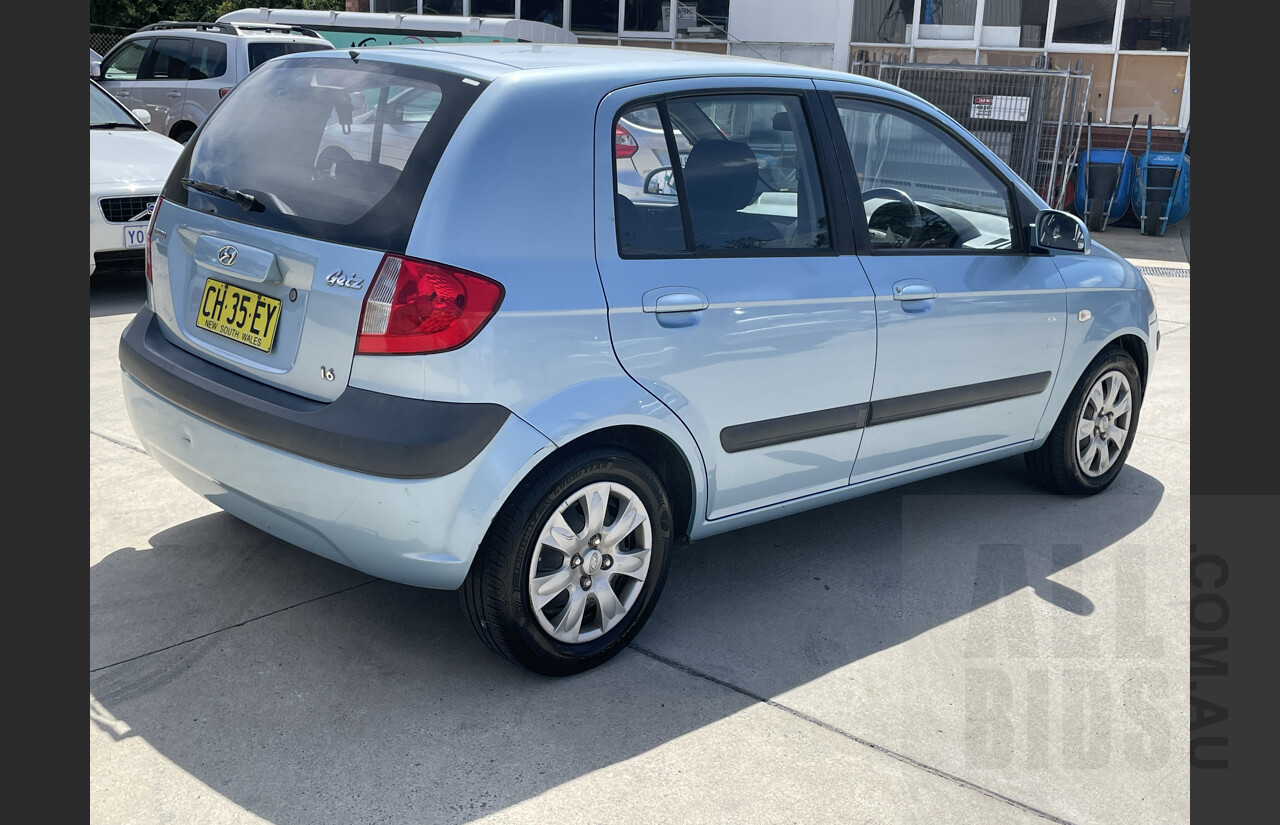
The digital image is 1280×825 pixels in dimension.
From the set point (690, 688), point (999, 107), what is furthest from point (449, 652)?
point (999, 107)

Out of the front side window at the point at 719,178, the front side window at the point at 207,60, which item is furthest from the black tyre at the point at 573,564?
the front side window at the point at 207,60

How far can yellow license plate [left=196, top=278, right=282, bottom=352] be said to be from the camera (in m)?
3.12

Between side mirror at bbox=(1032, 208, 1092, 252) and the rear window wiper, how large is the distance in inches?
112

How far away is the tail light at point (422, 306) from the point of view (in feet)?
9.31

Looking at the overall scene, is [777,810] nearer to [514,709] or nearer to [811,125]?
[514,709]

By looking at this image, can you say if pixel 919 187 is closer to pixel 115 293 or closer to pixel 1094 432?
pixel 1094 432

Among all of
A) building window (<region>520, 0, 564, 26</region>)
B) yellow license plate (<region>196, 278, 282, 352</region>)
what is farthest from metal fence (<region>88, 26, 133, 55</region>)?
yellow license plate (<region>196, 278, 282, 352</region>)

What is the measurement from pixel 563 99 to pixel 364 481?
3.81 ft

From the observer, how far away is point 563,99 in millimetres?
3096

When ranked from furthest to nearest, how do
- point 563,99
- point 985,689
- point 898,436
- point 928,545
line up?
1. point 928,545
2. point 898,436
3. point 985,689
4. point 563,99

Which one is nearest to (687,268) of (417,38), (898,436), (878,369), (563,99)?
(563,99)

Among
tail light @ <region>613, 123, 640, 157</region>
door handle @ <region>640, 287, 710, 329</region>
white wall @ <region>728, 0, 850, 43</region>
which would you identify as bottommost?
door handle @ <region>640, 287, 710, 329</region>

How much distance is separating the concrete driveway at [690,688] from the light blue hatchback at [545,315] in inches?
12.7

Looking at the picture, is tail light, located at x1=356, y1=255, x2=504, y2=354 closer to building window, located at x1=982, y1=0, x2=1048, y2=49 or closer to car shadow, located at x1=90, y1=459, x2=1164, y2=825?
car shadow, located at x1=90, y1=459, x2=1164, y2=825
